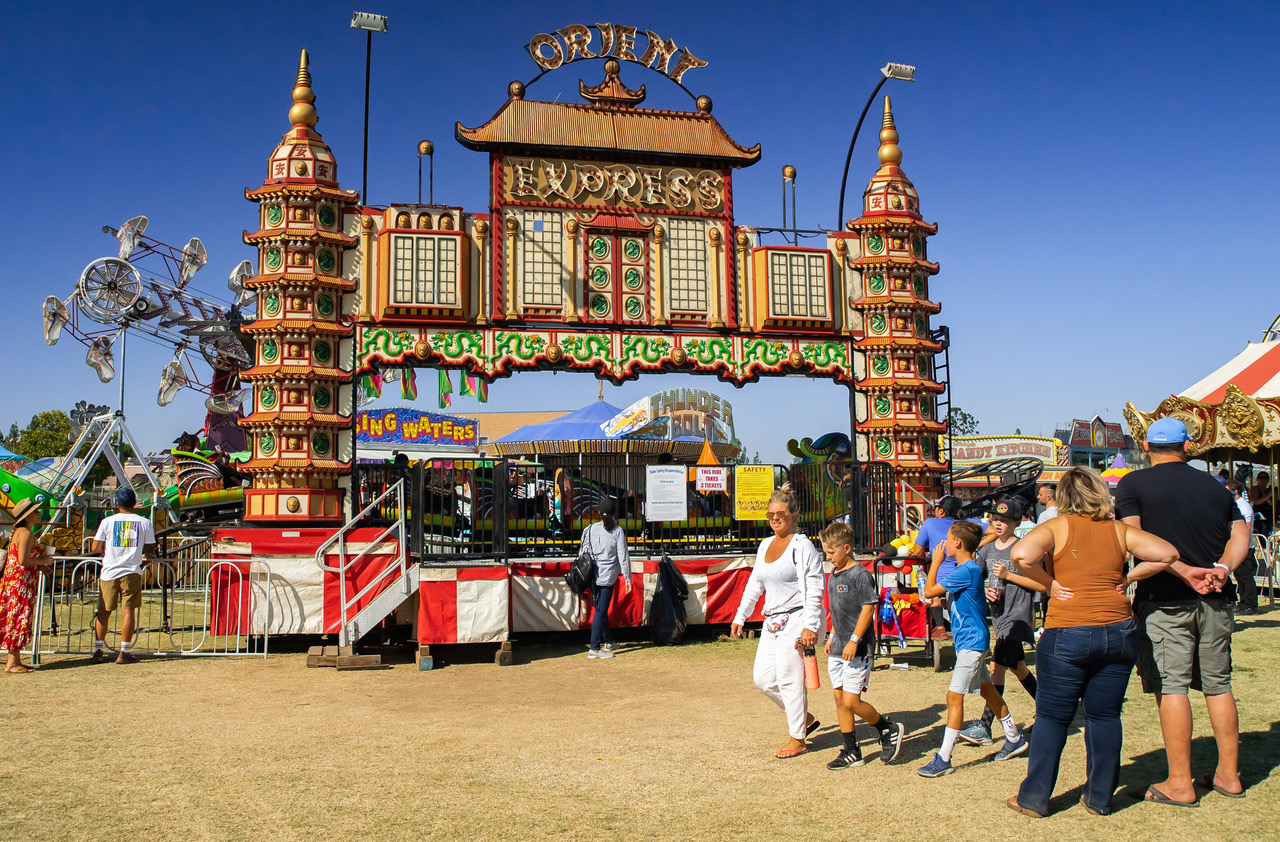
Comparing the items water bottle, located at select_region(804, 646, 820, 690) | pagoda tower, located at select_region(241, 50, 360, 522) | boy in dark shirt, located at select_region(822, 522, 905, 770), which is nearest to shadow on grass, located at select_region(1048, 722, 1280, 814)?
boy in dark shirt, located at select_region(822, 522, 905, 770)

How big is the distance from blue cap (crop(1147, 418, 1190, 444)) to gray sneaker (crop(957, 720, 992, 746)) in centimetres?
235

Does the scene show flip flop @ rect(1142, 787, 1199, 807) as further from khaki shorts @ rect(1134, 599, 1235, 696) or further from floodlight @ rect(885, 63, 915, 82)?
floodlight @ rect(885, 63, 915, 82)

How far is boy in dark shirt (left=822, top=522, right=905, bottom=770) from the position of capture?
625 cm

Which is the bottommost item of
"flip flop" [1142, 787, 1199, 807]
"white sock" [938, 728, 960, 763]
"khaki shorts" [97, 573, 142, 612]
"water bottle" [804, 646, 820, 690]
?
"flip flop" [1142, 787, 1199, 807]

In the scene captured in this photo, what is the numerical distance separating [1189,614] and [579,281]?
36.8ft

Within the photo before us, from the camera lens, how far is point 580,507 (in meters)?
13.2

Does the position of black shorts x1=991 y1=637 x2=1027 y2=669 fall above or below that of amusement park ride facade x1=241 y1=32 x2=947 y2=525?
below

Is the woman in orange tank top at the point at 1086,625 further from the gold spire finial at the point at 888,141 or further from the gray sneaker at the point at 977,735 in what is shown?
the gold spire finial at the point at 888,141

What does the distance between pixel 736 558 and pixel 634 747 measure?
5998mm

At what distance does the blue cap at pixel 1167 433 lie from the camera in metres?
5.57

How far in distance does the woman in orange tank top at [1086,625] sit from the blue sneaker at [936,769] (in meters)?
0.83

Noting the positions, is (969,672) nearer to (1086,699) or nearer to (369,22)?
(1086,699)

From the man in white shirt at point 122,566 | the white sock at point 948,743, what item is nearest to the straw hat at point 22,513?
the man in white shirt at point 122,566

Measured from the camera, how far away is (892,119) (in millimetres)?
16547
